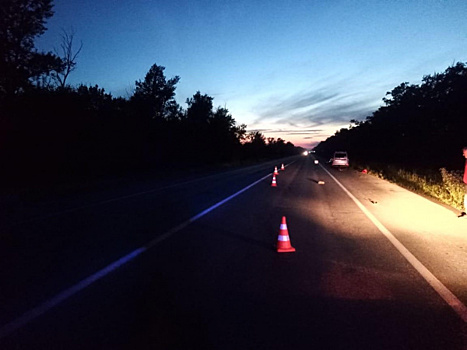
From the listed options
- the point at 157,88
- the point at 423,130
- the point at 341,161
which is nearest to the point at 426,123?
the point at 423,130

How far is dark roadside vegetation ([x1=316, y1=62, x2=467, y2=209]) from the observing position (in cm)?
3133

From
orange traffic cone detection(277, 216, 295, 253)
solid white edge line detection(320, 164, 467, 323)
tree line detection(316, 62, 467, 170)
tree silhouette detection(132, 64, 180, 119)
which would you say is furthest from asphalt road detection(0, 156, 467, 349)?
tree silhouette detection(132, 64, 180, 119)

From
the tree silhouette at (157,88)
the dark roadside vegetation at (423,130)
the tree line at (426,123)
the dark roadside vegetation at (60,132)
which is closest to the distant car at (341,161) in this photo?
the dark roadside vegetation at (423,130)

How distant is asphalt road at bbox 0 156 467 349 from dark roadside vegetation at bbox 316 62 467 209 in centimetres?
1147

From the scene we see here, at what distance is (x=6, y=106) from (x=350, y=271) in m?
19.2

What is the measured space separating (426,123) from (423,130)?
4.64ft

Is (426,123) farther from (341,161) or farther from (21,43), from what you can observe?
(21,43)

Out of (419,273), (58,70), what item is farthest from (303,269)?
(58,70)

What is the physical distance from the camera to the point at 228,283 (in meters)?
4.43

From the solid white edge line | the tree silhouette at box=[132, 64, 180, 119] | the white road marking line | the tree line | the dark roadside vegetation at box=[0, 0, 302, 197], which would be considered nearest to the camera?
the white road marking line

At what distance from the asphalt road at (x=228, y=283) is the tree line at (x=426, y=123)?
2958 centimetres

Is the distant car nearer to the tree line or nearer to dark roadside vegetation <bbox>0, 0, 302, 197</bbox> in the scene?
the tree line

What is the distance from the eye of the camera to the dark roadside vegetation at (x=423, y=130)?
103 feet

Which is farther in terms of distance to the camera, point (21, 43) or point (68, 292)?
point (21, 43)
